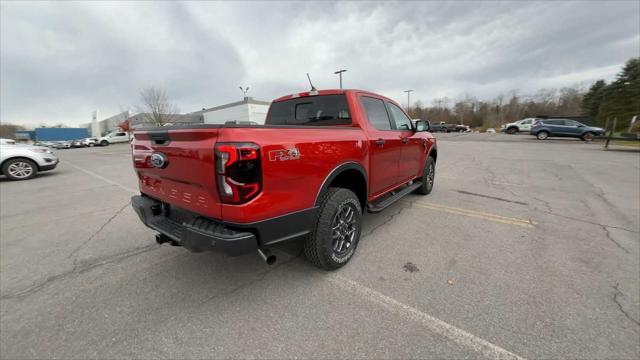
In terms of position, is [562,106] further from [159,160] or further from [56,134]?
[56,134]

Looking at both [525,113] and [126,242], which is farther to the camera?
[525,113]

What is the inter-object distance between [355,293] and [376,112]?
238cm

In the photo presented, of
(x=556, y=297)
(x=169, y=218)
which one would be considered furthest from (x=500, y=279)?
(x=169, y=218)

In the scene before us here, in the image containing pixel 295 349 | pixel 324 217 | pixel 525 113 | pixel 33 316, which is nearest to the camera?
pixel 295 349

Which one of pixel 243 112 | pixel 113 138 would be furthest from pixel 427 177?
pixel 243 112

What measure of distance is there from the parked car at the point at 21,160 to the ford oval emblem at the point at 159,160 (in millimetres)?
10281

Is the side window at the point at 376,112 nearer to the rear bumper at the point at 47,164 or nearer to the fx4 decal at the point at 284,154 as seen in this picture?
the fx4 decal at the point at 284,154

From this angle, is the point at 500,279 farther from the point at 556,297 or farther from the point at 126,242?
the point at 126,242

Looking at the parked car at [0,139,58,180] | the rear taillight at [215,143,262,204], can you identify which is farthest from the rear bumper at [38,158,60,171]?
the rear taillight at [215,143,262,204]

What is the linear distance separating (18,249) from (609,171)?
14067 mm

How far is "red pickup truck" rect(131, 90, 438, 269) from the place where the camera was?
6.07 ft

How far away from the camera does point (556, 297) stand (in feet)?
7.55

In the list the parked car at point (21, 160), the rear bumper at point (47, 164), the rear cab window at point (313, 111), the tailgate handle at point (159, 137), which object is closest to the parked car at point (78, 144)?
the parked car at point (21, 160)

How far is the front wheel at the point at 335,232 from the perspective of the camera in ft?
8.07
